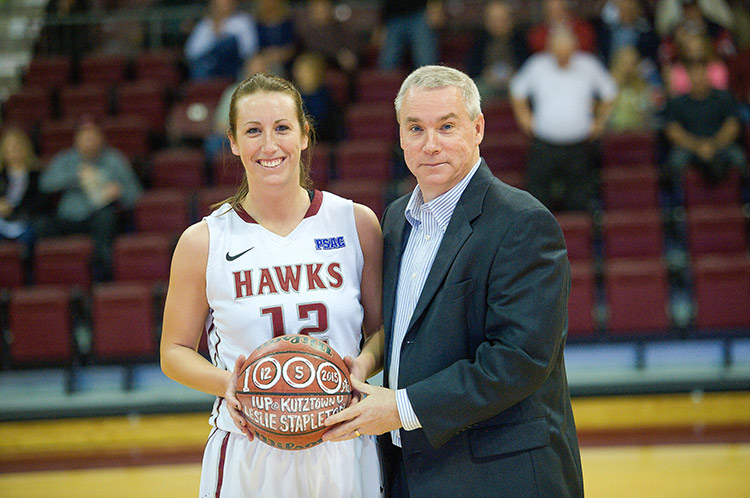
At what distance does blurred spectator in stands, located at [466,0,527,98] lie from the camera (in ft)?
24.4

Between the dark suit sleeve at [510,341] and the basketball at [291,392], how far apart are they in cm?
22

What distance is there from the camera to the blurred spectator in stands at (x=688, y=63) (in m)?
6.64

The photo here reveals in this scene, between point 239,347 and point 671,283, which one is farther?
point 671,283

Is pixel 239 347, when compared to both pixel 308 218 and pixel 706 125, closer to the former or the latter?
pixel 308 218

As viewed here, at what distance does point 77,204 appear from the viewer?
648 cm

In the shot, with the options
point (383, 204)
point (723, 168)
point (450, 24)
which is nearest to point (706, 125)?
point (723, 168)

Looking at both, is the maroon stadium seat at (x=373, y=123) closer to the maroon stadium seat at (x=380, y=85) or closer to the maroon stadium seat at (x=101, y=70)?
the maroon stadium seat at (x=380, y=85)

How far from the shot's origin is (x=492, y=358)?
2064mm

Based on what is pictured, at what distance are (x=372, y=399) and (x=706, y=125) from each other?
16.9ft

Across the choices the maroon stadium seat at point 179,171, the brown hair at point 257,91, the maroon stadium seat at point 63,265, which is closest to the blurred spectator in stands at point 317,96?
the maroon stadium seat at point 179,171

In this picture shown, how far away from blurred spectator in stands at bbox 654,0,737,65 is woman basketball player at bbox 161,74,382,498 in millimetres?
6246

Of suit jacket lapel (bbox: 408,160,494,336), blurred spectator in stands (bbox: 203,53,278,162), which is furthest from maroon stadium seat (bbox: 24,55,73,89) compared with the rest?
suit jacket lapel (bbox: 408,160,494,336)

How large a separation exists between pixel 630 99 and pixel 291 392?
224 inches

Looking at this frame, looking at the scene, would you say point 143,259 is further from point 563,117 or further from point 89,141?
point 563,117
